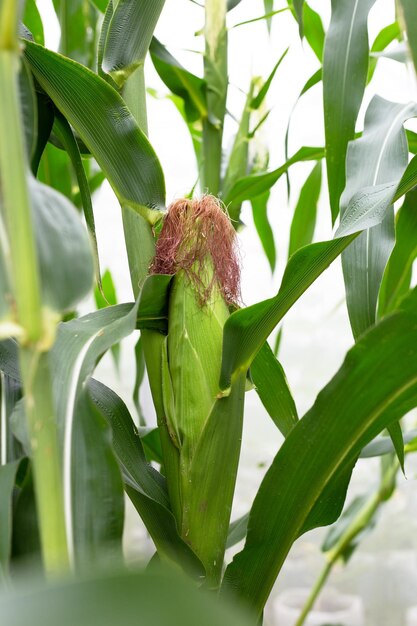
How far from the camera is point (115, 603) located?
12cm

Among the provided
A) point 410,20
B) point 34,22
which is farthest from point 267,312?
point 34,22

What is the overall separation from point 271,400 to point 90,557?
229mm

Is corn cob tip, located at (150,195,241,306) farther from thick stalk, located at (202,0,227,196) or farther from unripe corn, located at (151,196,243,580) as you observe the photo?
thick stalk, located at (202,0,227,196)

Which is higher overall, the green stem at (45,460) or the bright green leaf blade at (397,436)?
the green stem at (45,460)

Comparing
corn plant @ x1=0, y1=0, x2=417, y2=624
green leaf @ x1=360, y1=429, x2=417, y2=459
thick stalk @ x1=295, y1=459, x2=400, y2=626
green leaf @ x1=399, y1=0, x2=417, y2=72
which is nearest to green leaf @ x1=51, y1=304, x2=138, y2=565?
corn plant @ x1=0, y1=0, x2=417, y2=624

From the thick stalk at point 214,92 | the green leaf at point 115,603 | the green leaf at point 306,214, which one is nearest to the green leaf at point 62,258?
the green leaf at point 115,603

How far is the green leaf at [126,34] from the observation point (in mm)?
409

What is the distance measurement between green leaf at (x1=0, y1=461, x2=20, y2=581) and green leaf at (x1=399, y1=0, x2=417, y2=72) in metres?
0.29

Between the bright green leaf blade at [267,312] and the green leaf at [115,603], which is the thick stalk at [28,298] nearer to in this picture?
the green leaf at [115,603]

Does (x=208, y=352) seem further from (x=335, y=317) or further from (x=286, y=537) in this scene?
(x=335, y=317)

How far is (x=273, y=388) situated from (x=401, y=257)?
180mm

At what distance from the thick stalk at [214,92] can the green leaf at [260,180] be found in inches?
2.1

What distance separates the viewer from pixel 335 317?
4.58 feet

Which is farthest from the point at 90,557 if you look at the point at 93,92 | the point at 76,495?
the point at 93,92
